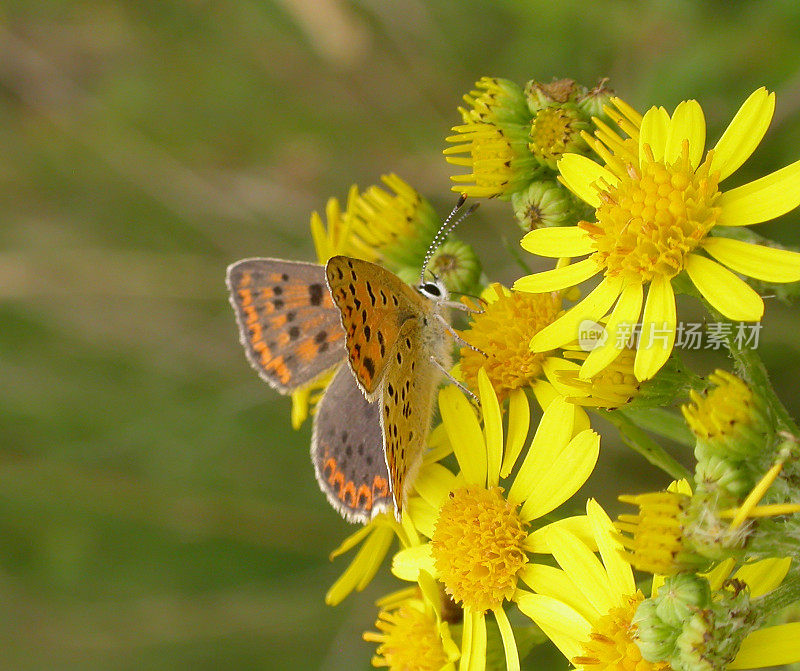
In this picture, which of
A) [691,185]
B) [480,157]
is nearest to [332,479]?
[480,157]

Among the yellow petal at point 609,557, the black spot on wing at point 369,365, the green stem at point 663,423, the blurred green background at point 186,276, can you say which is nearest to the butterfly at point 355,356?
the black spot on wing at point 369,365

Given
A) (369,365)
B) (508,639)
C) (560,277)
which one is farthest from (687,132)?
(508,639)

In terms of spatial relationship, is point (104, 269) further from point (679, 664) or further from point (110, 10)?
point (679, 664)

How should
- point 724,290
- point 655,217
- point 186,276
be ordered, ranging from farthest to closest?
point 186,276, point 655,217, point 724,290

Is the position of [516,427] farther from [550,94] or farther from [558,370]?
[550,94]

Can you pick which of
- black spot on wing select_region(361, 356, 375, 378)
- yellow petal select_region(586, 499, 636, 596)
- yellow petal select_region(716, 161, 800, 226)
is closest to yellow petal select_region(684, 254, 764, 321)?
yellow petal select_region(716, 161, 800, 226)

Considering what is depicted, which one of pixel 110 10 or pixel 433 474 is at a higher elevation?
pixel 110 10
